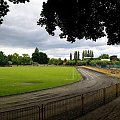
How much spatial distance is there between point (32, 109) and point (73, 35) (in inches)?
273

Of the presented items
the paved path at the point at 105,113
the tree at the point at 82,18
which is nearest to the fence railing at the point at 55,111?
the paved path at the point at 105,113

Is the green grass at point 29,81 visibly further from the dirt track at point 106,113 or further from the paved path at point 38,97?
the dirt track at point 106,113

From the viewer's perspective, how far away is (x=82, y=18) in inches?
813

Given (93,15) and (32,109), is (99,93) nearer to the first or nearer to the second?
(93,15)

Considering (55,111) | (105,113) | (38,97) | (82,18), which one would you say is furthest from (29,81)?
(105,113)

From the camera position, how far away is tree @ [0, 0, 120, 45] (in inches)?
741

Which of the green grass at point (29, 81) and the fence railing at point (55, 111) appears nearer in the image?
the fence railing at point (55, 111)

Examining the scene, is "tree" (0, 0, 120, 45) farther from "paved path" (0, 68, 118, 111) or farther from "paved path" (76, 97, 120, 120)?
"paved path" (0, 68, 118, 111)

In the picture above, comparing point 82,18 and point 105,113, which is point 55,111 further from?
point 82,18

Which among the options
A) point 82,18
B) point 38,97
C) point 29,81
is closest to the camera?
point 82,18

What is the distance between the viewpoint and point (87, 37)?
2228 centimetres

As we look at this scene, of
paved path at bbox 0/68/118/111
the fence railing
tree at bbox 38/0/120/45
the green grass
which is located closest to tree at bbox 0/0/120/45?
tree at bbox 38/0/120/45

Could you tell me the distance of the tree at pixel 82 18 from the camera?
61.8 feet

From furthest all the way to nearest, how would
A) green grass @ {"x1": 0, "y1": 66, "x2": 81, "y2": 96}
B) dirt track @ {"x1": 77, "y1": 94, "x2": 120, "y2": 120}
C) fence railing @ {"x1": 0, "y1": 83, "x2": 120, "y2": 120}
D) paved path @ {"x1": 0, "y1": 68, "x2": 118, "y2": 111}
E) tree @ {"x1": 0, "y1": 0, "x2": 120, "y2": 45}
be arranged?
green grass @ {"x1": 0, "y1": 66, "x2": 81, "y2": 96}, paved path @ {"x1": 0, "y1": 68, "x2": 118, "y2": 111}, tree @ {"x1": 0, "y1": 0, "x2": 120, "y2": 45}, dirt track @ {"x1": 77, "y1": 94, "x2": 120, "y2": 120}, fence railing @ {"x1": 0, "y1": 83, "x2": 120, "y2": 120}
